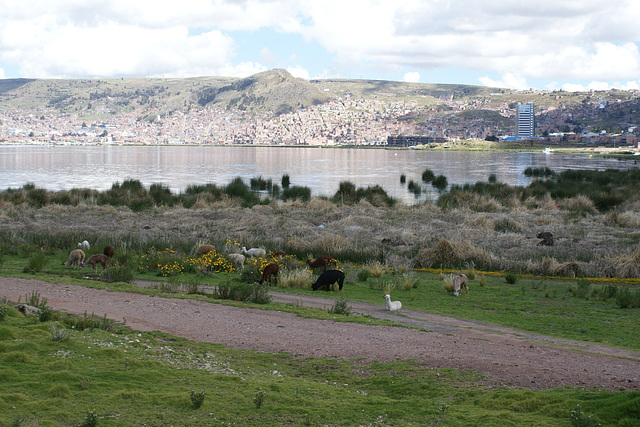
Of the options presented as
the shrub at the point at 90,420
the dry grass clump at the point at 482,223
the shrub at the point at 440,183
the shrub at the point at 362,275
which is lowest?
the shrub at the point at 362,275

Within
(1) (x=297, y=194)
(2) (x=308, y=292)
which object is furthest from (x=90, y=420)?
(1) (x=297, y=194)

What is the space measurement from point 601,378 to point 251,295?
6496 mm

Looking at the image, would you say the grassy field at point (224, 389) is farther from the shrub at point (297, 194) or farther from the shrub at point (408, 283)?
the shrub at point (297, 194)

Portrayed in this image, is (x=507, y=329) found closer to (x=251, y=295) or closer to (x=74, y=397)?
(x=251, y=295)

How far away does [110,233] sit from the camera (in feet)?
63.0

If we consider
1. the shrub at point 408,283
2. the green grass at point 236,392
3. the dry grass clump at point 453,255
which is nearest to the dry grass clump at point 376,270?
the shrub at point 408,283

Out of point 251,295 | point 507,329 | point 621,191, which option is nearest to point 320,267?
point 251,295

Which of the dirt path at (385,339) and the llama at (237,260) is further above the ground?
the dirt path at (385,339)

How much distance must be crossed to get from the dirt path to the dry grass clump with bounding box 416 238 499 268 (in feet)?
22.5

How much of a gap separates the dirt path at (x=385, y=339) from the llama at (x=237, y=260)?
473cm

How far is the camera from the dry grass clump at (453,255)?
16844 millimetres

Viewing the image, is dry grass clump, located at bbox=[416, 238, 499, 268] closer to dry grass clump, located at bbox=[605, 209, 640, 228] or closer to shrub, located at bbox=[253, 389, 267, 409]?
dry grass clump, located at bbox=[605, 209, 640, 228]

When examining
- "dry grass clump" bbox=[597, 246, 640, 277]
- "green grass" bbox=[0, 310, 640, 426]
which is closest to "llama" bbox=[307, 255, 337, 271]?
"dry grass clump" bbox=[597, 246, 640, 277]

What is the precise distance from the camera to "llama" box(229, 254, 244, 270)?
14.8 metres
